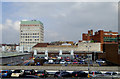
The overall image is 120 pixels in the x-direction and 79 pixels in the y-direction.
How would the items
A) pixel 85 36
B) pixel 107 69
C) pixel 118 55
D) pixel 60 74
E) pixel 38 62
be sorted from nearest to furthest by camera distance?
1. pixel 60 74
2. pixel 107 69
3. pixel 118 55
4. pixel 38 62
5. pixel 85 36

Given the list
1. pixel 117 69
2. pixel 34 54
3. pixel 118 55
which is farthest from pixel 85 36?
pixel 117 69

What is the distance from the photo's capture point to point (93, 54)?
174 ft

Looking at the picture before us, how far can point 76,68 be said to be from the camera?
26.5 metres

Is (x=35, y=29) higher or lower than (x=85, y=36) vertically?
higher

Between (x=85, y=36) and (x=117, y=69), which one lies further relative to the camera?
(x=85, y=36)

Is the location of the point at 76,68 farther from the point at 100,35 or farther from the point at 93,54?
the point at 100,35

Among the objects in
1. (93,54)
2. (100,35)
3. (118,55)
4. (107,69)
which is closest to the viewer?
(107,69)

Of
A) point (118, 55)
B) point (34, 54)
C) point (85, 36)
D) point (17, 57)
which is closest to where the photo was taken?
point (118, 55)

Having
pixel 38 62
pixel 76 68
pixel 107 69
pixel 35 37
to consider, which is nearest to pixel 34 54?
pixel 38 62

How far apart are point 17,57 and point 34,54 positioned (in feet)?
48.5

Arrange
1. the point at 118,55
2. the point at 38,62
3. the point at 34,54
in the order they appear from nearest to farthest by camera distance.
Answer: the point at 118,55, the point at 38,62, the point at 34,54

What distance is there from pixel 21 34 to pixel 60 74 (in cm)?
9369

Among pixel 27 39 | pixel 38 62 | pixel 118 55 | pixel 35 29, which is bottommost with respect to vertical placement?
pixel 38 62

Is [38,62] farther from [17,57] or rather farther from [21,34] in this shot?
[21,34]
